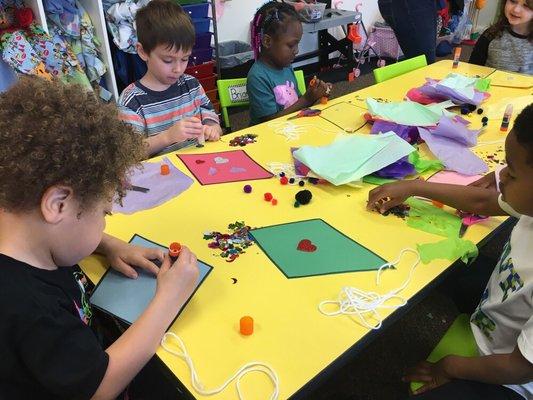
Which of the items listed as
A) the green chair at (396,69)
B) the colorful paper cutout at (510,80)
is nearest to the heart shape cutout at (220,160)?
the green chair at (396,69)

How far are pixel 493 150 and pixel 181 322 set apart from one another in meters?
1.18

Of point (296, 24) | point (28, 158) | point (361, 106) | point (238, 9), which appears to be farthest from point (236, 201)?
point (238, 9)

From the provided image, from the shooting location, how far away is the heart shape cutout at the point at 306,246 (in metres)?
1.00

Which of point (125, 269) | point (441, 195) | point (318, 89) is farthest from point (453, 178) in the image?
point (125, 269)

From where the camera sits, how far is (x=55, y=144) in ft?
2.14

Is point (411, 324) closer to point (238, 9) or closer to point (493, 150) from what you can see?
point (493, 150)

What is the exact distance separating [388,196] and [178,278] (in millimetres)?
581

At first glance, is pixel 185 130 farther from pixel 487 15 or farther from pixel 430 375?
→ pixel 487 15

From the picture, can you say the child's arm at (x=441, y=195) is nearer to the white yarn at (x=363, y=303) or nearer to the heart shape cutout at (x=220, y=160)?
the white yarn at (x=363, y=303)

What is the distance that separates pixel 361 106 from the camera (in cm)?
179

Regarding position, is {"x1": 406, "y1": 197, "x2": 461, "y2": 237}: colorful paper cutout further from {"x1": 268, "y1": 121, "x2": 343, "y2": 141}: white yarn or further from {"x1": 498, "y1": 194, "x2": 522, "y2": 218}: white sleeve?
{"x1": 268, "y1": 121, "x2": 343, "y2": 141}: white yarn

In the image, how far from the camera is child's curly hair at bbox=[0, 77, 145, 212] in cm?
65

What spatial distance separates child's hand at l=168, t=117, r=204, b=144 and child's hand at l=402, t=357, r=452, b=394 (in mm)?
944

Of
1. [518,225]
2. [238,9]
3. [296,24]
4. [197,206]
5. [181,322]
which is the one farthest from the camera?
[238,9]
